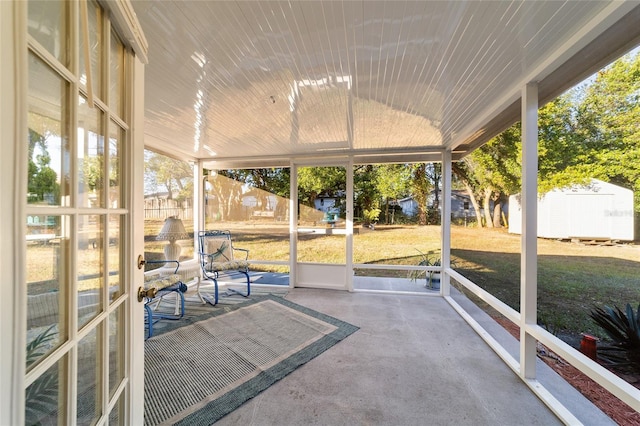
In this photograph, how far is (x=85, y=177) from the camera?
2.49 ft

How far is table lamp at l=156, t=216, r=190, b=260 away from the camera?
366 cm

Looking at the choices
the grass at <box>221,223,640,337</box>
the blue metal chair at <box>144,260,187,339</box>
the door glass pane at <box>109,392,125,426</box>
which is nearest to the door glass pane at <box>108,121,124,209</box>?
the door glass pane at <box>109,392,125,426</box>

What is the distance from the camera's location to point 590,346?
1933 millimetres

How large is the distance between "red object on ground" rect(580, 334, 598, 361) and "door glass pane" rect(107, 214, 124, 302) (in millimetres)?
3166

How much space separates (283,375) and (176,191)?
358cm

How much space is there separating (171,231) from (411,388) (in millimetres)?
3605

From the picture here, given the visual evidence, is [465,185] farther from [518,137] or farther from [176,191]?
[176,191]

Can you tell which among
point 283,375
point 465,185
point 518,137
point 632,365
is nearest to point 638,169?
point 518,137

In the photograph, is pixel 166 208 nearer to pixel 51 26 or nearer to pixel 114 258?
pixel 114 258

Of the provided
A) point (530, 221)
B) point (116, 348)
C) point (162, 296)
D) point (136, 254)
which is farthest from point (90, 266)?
point (162, 296)

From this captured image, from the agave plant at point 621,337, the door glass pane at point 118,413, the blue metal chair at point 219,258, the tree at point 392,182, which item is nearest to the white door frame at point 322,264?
the tree at point 392,182

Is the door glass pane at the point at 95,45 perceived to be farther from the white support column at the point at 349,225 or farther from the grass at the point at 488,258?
the white support column at the point at 349,225

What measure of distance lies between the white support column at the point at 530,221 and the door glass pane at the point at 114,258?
→ 101 inches

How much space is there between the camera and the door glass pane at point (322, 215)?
419cm
